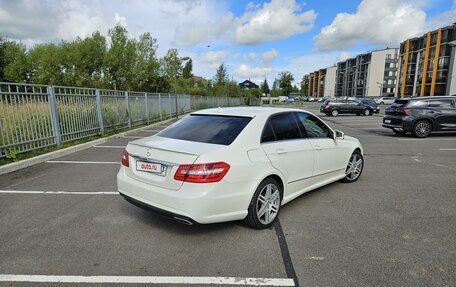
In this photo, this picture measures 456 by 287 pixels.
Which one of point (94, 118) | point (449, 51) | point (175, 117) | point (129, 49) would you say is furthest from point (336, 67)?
point (94, 118)

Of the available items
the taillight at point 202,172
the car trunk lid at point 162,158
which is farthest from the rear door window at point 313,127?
the taillight at point 202,172

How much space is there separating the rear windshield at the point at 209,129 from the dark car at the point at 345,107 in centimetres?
2507

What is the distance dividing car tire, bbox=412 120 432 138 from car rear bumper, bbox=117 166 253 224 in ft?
36.9

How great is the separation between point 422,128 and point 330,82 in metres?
129

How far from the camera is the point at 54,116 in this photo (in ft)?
26.2

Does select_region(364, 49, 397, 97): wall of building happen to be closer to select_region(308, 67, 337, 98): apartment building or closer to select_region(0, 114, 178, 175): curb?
select_region(308, 67, 337, 98): apartment building

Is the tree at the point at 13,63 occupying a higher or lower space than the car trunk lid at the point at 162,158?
higher

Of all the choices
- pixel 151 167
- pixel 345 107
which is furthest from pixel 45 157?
pixel 345 107

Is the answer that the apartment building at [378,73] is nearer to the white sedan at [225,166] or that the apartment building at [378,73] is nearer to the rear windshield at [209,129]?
the white sedan at [225,166]

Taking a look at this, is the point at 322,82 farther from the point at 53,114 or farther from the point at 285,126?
the point at 285,126

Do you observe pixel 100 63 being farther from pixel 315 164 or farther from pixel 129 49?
pixel 315 164

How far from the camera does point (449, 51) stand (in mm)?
56062

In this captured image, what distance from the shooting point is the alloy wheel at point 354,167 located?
543 cm

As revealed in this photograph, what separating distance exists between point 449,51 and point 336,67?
7167cm
